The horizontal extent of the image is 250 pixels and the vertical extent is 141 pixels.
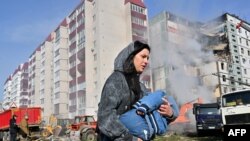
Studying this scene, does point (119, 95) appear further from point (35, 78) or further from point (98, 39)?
point (35, 78)

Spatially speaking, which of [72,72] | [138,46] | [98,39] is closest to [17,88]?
[72,72]

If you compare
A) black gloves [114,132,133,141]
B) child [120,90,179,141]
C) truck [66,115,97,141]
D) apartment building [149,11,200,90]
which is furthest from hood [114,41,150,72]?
apartment building [149,11,200,90]

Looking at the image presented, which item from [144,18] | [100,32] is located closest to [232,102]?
[100,32]

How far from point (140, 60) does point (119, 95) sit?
0.39 m

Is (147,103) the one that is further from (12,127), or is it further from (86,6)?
(86,6)

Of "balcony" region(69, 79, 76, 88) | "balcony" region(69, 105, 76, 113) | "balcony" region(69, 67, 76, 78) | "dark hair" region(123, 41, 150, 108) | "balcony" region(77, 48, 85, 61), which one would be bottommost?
"balcony" region(69, 105, 76, 113)

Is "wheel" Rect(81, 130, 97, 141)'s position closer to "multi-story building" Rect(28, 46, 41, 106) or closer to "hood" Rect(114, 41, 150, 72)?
"hood" Rect(114, 41, 150, 72)

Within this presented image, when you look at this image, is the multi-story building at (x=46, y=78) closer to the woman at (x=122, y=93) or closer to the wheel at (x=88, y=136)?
the wheel at (x=88, y=136)

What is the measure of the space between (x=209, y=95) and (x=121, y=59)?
6177 cm

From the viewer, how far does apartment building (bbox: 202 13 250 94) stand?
221ft

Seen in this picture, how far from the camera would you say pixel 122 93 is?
243cm

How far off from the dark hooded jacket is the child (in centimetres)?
8

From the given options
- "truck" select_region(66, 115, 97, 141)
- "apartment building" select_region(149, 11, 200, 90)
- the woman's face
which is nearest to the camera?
the woman's face

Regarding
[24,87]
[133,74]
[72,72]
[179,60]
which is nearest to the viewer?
[133,74]
